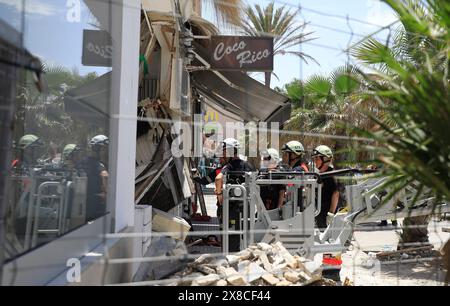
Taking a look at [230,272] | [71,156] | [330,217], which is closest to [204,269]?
[230,272]

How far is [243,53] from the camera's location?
679cm

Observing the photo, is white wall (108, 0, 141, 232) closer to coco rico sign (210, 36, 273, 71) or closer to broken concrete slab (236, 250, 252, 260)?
broken concrete slab (236, 250, 252, 260)

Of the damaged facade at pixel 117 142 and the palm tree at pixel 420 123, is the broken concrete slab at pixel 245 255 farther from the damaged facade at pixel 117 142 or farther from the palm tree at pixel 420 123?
the palm tree at pixel 420 123

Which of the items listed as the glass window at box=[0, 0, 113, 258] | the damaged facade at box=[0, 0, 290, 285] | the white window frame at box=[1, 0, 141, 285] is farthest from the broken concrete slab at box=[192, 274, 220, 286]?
the glass window at box=[0, 0, 113, 258]

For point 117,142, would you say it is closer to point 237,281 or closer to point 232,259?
point 232,259

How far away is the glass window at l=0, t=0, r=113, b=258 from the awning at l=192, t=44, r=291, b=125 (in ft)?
15.2

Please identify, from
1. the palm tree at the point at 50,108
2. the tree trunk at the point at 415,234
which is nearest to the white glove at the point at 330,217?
the tree trunk at the point at 415,234

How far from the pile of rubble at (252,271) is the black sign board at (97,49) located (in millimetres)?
1512

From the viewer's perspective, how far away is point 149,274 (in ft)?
10.7

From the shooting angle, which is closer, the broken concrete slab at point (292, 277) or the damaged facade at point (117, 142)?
the damaged facade at point (117, 142)

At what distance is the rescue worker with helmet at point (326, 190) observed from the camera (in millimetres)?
A: 5595

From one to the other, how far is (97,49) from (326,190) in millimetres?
3230
